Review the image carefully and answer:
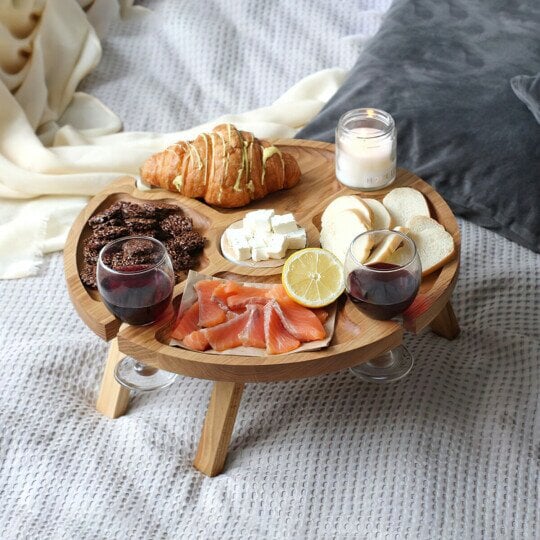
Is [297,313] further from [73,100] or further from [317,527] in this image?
[73,100]

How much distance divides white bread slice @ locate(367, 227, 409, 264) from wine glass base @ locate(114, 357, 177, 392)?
18.9 inches

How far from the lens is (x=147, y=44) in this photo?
2705 mm

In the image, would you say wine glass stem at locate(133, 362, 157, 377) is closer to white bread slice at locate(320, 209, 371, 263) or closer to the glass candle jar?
white bread slice at locate(320, 209, 371, 263)

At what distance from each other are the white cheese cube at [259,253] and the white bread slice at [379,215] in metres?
0.21

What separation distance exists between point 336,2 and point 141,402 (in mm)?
1555

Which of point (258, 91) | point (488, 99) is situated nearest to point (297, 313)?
point (488, 99)

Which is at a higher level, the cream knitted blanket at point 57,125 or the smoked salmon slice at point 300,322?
the smoked salmon slice at point 300,322

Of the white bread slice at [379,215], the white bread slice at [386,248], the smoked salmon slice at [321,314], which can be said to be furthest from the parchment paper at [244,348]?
the white bread slice at [379,215]

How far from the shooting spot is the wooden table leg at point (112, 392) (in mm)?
1744

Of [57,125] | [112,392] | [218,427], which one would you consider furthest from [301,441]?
[57,125]

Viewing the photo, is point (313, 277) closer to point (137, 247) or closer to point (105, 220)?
point (137, 247)

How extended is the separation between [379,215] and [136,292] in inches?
21.2

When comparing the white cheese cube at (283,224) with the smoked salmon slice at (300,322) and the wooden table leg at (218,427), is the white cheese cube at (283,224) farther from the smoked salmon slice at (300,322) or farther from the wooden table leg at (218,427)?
the wooden table leg at (218,427)

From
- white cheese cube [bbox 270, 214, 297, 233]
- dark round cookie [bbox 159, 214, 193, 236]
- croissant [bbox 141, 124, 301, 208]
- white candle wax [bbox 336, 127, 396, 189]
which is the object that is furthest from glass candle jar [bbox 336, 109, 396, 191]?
dark round cookie [bbox 159, 214, 193, 236]
